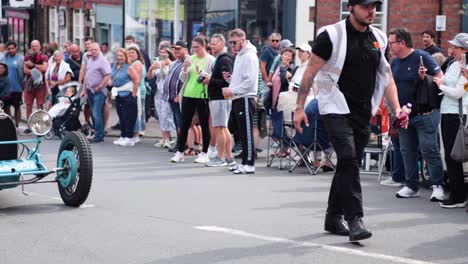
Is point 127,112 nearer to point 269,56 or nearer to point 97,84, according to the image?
point 97,84

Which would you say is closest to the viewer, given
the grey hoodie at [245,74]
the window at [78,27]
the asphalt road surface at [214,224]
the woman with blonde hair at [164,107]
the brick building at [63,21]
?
the asphalt road surface at [214,224]

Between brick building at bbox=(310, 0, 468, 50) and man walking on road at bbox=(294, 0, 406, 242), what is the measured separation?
12.8 metres

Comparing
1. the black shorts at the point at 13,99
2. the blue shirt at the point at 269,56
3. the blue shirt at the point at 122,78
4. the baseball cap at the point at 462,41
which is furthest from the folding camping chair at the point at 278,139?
the black shorts at the point at 13,99

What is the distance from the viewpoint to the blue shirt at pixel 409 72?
10508 millimetres

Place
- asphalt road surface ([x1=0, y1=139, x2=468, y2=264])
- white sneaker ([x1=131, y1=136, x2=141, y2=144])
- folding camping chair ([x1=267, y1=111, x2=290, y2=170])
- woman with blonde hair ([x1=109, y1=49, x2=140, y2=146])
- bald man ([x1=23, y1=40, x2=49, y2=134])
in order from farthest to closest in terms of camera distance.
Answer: bald man ([x1=23, y1=40, x2=49, y2=134]), white sneaker ([x1=131, y1=136, x2=141, y2=144]), woman with blonde hair ([x1=109, y1=49, x2=140, y2=146]), folding camping chair ([x1=267, y1=111, x2=290, y2=170]), asphalt road surface ([x1=0, y1=139, x2=468, y2=264])

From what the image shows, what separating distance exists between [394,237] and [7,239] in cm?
329

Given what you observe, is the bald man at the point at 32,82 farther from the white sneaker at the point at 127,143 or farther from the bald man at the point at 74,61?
the white sneaker at the point at 127,143

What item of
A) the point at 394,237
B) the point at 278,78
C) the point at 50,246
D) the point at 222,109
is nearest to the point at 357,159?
the point at 394,237

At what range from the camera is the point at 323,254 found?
24.3 ft

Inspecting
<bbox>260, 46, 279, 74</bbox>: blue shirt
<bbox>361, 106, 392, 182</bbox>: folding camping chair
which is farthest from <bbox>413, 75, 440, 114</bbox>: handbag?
<bbox>260, 46, 279, 74</bbox>: blue shirt

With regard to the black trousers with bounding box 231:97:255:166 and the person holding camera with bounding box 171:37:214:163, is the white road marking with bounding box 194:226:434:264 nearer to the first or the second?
the black trousers with bounding box 231:97:255:166

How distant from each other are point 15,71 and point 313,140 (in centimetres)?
950

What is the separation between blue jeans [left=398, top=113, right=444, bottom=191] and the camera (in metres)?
10.5

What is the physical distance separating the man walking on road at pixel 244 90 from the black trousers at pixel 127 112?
452 centimetres
